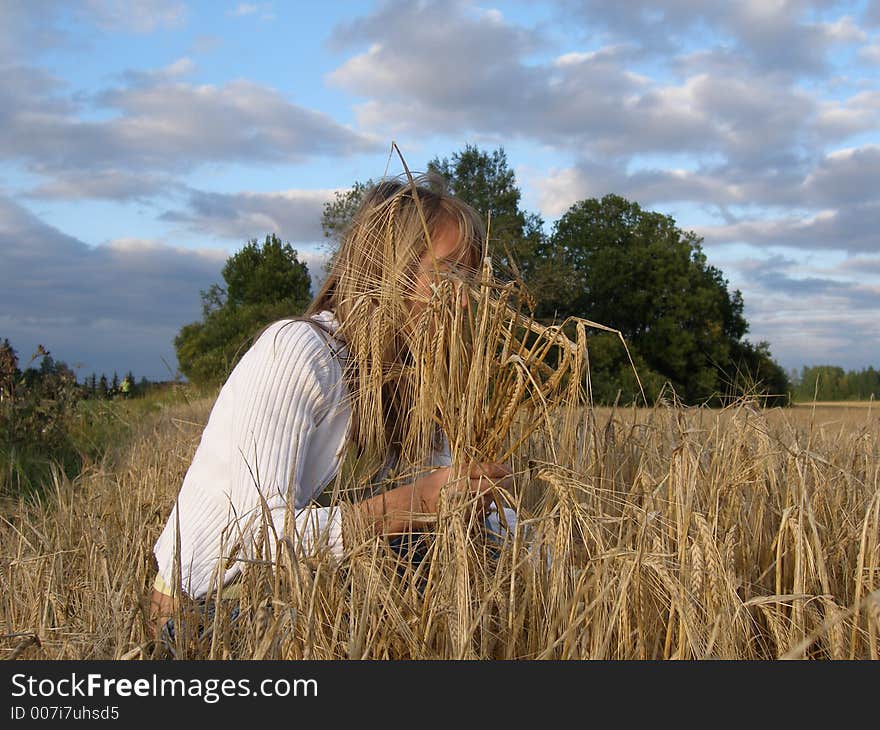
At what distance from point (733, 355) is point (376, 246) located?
1097 inches

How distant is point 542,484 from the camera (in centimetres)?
245

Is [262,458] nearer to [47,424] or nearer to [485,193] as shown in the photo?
[47,424]

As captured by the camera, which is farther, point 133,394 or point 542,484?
point 133,394

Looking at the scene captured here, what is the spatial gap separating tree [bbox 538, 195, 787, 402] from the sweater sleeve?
2316cm

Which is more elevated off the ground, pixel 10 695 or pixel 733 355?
pixel 733 355

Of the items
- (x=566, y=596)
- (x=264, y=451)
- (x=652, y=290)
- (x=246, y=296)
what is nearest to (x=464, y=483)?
(x=566, y=596)

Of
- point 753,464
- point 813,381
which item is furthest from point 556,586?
point 813,381

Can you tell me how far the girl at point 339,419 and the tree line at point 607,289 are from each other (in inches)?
742

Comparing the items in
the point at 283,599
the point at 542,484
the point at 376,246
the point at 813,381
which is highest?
the point at 376,246

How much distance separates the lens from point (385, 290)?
195cm

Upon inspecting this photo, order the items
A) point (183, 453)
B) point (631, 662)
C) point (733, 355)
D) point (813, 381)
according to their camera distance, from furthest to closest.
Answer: point (733, 355) < point (183, 453) < point (813, 381) < point (631, 662)

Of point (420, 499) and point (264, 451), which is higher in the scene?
point (264, 451)

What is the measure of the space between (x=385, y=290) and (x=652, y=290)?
26.8 meters

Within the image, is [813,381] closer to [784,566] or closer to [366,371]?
[784,566]
